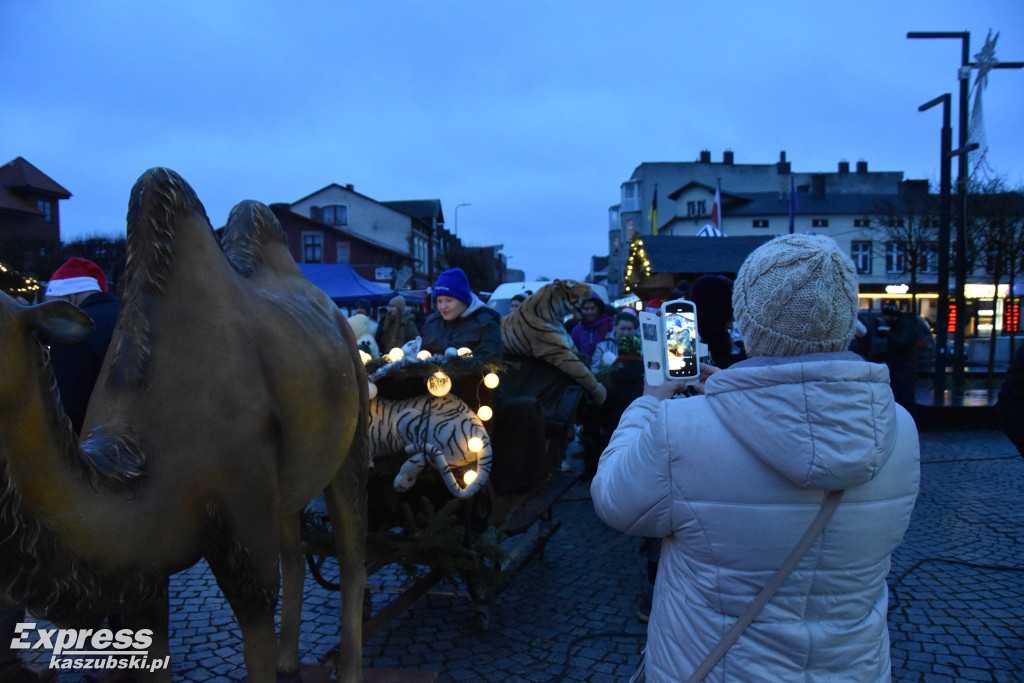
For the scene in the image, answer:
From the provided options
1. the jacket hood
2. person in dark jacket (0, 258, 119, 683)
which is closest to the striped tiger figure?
person in dark jacket (0, 258, 119, 683)

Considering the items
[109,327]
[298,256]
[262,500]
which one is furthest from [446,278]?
[298,256]

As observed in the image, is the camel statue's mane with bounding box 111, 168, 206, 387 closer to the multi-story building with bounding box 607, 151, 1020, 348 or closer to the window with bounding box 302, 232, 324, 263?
the multi-story building with bounding box 607, 151, 1020, 348

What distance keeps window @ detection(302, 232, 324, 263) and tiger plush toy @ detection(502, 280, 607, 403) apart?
143ft

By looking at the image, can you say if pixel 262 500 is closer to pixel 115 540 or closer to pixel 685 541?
pixel 115 540

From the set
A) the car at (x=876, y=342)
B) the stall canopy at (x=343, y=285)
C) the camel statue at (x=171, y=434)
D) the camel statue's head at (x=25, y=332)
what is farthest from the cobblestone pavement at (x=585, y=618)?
the stall canopy at (x=343, y=285)

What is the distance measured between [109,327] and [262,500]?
211 cm

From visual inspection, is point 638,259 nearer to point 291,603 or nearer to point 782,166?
point 291,603

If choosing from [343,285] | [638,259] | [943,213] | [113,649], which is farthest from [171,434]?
[343,285]

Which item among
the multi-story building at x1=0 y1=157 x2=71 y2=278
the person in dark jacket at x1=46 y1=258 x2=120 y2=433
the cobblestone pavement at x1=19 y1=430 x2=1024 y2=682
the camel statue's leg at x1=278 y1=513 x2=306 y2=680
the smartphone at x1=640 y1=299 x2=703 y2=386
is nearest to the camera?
the smartphone at x1=640 y1=299 x2=703 y2=386

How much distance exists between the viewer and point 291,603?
3225mm

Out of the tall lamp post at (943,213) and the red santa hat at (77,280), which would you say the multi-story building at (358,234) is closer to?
the tall lamp post at (943,213)

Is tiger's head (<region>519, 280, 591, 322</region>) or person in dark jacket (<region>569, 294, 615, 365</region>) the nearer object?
tiger's head (<region>519, 280, 591, 322</region>)

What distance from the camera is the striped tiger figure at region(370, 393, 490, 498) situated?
3.61 metres

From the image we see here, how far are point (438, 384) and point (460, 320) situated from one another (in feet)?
3.29
